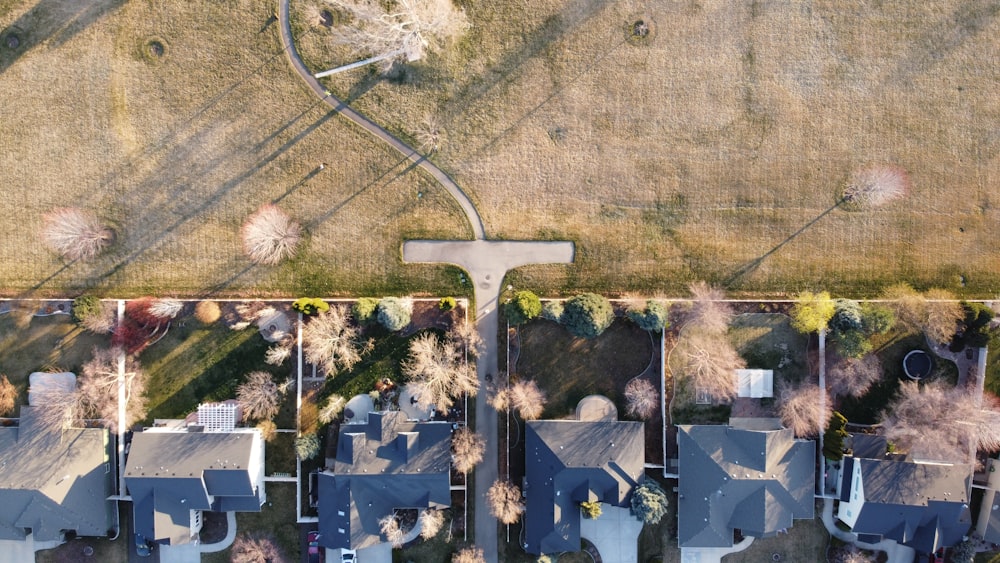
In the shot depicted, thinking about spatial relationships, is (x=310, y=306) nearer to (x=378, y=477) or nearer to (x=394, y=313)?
(x=394, y=313)

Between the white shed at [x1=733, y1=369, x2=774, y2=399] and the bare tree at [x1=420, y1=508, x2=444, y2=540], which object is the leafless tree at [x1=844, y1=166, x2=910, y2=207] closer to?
the white shed at [x1=733, y1=369, x2=774, y2=399]

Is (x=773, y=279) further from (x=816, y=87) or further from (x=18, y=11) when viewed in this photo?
(x=18, y=11)

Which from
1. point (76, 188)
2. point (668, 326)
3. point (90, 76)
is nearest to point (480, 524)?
point (668, 326)

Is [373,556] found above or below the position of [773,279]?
below

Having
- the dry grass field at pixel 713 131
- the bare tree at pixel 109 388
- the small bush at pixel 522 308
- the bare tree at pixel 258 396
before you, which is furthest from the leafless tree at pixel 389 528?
the dry grass field at pixel 713 131

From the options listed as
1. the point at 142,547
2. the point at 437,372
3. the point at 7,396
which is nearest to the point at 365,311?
the point at 437,372

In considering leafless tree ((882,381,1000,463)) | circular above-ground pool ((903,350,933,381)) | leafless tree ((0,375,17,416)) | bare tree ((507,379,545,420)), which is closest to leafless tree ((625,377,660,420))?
bare tree ((507,379,545,420))
